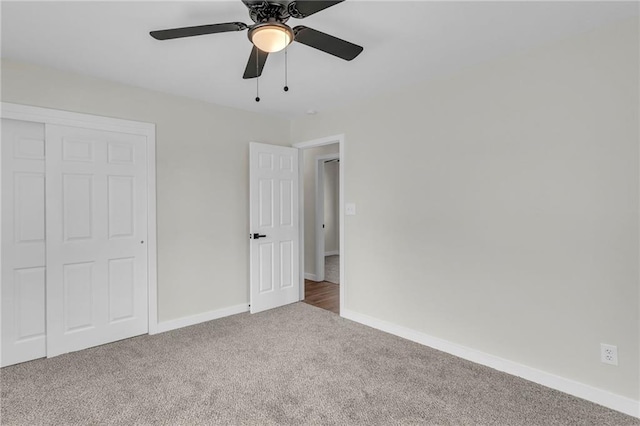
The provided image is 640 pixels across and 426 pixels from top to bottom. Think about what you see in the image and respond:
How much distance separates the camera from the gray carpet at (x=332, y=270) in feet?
18.3

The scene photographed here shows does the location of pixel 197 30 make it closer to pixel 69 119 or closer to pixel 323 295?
pixel 69 119

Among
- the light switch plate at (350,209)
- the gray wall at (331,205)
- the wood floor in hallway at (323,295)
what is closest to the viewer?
the light switch plate at (350,209)

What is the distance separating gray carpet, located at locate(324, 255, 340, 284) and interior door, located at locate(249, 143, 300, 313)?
1.33 meters

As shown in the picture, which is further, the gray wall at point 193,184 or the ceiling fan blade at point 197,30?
the gray wall at point 193,184

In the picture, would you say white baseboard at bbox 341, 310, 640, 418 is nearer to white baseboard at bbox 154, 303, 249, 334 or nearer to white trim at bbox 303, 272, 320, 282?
white baseboard at bbox 154, 303, 249, 334

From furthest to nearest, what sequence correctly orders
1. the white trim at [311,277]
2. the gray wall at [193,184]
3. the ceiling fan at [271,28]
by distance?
the white trim at [311,277] → the gray wall at [193,184] → the ceiling fan at [271,28]

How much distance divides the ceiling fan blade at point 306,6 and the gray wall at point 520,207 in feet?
5.51

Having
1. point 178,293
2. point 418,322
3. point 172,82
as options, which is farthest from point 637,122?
point 178,293

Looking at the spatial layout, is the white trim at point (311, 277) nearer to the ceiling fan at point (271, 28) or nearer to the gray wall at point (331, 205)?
the gray wall at point (331, 205)

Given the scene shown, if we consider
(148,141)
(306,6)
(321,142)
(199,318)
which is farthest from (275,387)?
(321,142)

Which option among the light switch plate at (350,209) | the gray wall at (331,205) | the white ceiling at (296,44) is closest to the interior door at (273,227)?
the light switch plate at (350,209)

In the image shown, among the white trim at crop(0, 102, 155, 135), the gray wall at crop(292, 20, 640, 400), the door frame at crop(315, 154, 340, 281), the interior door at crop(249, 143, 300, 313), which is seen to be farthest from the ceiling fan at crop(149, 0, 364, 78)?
the door frame at crop(315, 154, 340, 281)

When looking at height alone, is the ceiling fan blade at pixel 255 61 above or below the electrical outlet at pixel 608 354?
above

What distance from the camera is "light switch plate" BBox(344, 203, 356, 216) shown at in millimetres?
3631
